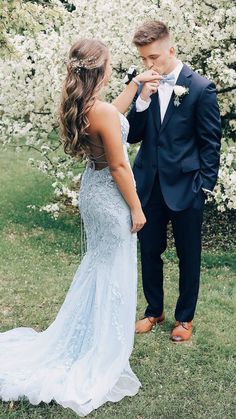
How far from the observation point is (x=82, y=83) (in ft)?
13.7

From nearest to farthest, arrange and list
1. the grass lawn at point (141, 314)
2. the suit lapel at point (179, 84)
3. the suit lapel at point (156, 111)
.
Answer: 1. the grass lawn at point (141, 314)
2. the suit lapel at point (179, 84)
3. the suit lapel at point (156, 111)

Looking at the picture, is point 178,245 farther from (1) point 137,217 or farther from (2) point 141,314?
(2) point 141,314

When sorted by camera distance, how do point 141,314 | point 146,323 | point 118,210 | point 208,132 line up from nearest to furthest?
point 118,210 → point 208,132 → point 146,323 → point 141,314

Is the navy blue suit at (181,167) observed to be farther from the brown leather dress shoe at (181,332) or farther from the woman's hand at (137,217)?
the woman's hand at (137,217)

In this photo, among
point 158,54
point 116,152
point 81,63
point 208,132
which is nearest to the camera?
point 81,63

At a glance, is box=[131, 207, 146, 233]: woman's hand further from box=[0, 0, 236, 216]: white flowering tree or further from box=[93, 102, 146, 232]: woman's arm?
box=[0, 0, 236, 216]: white flowering tree

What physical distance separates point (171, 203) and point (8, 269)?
126 inches

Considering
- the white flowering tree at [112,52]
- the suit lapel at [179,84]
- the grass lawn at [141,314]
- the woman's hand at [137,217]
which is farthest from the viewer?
the white flowering tree at [112,52]

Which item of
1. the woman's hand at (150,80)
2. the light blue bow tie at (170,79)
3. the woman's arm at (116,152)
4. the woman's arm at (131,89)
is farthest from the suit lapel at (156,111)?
the woman's arm at (116,152)

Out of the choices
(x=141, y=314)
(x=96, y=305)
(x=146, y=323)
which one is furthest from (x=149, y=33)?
(x=141, y=314)

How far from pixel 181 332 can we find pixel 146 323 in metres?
0.34

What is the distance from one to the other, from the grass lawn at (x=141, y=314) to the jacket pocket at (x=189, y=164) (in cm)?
149

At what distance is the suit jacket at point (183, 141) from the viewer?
16.5 feet

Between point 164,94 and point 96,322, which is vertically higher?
point 164,94
